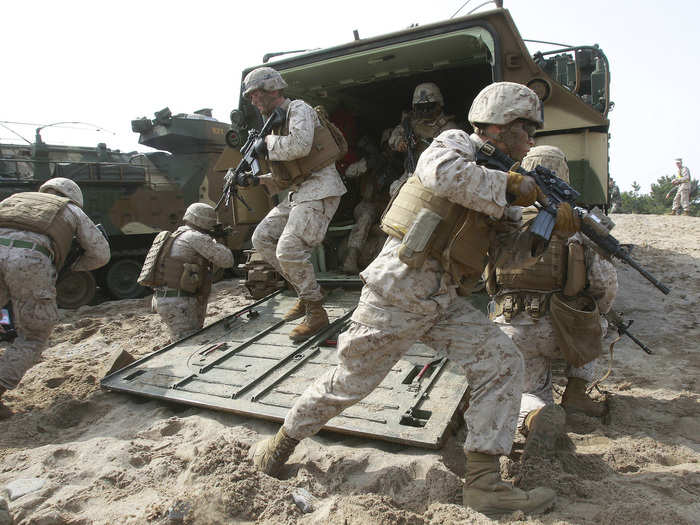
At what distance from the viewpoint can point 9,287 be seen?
12.6ft

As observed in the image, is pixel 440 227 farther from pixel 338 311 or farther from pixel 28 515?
pixel 338 311

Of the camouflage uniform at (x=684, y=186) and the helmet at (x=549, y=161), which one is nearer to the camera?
the helmet at (x=549, y=161)

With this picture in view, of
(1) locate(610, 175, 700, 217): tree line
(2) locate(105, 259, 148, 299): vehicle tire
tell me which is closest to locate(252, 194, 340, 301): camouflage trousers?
(2) locate(105, 259, 148, 299): vehicle tire

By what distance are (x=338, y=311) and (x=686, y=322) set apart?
3657mm

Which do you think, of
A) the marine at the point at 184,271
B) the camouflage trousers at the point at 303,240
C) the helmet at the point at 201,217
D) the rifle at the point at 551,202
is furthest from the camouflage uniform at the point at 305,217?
the rifle at the point at 551,202

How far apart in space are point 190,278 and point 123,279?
15.9 ft

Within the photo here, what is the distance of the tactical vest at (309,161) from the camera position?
407 cm

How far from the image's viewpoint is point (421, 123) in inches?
223

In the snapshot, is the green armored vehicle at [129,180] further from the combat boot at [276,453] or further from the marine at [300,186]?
Answer: the combat boot at [276,453]

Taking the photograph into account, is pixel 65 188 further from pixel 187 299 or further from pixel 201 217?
pixel 187 299

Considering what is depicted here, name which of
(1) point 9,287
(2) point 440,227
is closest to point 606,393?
(2) point 440,227

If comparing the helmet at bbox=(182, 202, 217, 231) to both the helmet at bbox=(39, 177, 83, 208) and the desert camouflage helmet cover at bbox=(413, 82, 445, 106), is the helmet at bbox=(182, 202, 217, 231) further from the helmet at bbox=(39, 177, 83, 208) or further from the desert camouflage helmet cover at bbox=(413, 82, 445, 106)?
the desert camouflage helmet cover at bbox=(413, 82, 445, 106)

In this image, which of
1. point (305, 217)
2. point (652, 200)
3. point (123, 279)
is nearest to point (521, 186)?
point (305, 217)

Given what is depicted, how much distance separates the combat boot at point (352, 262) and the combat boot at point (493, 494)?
3.57 metres
